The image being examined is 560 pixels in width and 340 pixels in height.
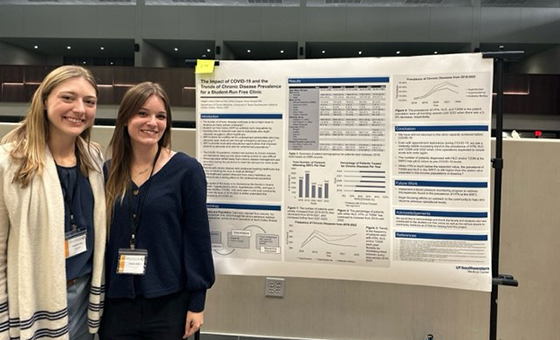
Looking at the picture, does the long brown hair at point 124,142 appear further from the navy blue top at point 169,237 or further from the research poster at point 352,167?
the research poster at point 352,167

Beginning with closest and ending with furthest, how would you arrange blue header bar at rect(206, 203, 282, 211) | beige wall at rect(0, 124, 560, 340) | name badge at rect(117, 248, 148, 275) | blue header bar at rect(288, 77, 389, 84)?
1. name badge at rect(117, 248, 148, 275)
2. blue header bar at rect(288, 77, 389, 84)
3. blue header bar at rect(206, 203, 282, 211)
4. beige wall at rect(0, 124, 560, 340)

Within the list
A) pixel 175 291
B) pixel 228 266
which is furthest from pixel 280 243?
pixel 175 291

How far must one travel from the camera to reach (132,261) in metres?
1.23

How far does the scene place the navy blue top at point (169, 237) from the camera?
1236 millimetres

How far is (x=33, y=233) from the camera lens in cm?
110

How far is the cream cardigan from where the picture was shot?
42.0 inches

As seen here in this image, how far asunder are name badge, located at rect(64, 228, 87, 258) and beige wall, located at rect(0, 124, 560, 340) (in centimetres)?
103

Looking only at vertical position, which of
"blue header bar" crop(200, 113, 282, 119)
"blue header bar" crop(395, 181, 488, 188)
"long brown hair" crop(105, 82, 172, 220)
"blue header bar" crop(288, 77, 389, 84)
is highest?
"blue header bar" crop(288, 77, 389, 84)

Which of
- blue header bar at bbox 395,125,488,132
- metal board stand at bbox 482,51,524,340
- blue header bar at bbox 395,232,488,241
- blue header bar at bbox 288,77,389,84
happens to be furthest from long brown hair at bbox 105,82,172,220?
metal board stand at bbox 482,51,524,340

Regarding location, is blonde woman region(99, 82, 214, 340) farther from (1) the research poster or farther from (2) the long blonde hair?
(1) the research poster

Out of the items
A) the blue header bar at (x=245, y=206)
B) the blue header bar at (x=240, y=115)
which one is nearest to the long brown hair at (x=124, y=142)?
the blue header bar at (x=240, y=115)

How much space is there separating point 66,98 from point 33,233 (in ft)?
1.42

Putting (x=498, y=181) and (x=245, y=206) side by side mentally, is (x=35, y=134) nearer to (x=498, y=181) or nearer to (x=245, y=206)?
(x=245, y=206)

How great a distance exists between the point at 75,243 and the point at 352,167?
44.9 inches
